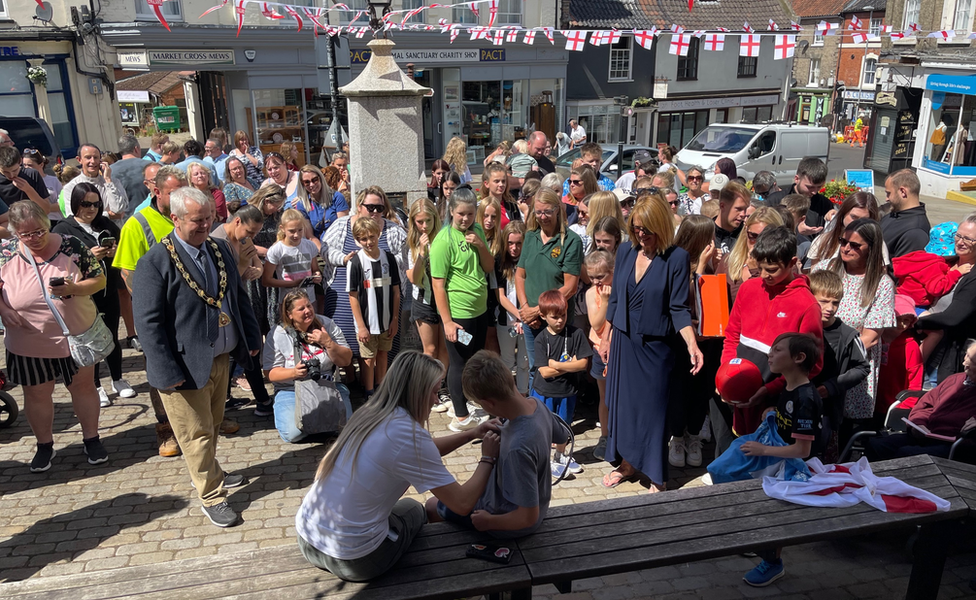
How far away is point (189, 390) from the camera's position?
432 cm

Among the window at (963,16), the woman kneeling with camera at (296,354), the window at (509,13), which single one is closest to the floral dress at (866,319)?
the woman kneeling with camera at (296,354)

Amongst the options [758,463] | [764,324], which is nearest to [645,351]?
[764,324]

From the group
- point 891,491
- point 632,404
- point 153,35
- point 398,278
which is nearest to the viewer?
point 891,491

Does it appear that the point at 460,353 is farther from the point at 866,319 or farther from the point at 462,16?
the point at 462,16

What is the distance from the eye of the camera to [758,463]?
3869 mm

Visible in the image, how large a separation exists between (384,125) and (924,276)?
4.98 m

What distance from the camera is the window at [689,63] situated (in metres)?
29.2

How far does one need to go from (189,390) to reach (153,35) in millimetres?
15594

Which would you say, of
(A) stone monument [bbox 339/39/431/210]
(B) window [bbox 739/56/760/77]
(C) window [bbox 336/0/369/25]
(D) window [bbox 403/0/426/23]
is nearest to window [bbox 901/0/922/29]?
(B) window [bbox 739/56/760/77]

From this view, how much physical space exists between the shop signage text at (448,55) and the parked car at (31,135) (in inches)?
406

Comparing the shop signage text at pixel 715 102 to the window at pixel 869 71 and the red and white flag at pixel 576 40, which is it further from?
the window at pixel 869 71

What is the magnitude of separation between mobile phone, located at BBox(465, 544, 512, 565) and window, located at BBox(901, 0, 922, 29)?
24.6 metres

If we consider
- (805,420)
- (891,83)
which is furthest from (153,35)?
(891,83)

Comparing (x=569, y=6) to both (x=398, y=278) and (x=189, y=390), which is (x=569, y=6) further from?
(x=189, y=390)
